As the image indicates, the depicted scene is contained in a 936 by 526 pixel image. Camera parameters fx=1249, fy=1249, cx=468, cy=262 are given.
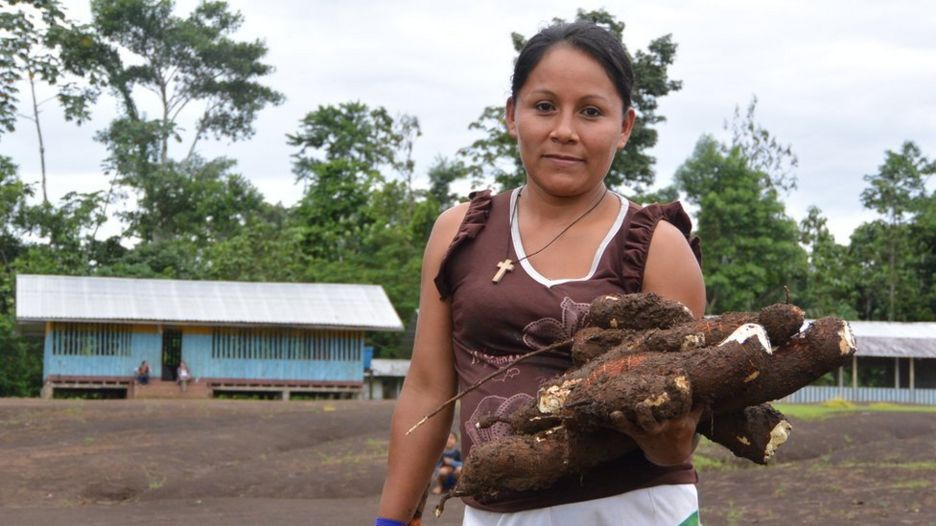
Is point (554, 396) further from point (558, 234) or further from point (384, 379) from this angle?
point (384, 379)

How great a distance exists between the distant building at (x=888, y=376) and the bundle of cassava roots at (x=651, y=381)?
112 ft

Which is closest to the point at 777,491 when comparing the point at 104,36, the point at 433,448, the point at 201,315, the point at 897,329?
the point at 433,448

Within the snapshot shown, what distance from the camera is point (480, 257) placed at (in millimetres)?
2506

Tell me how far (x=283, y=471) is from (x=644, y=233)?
13.7m

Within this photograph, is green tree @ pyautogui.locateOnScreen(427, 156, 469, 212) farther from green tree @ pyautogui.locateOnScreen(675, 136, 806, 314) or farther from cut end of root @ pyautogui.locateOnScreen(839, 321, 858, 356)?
cut end of root @ pyautogui.locateOnScreen(839, 321, 858, 356)

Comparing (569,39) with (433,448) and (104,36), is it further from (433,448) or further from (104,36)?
(104,36)

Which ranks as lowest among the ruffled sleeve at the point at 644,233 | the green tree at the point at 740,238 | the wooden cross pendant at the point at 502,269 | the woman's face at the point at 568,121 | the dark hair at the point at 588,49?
the wooden cross pendant at the point at 502,269

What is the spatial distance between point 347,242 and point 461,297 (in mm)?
39044

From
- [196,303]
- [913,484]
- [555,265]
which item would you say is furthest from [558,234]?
[196,303]

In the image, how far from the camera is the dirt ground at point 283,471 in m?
12.1

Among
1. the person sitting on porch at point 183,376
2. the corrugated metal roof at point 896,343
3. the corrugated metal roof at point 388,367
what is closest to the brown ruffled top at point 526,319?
the person sitting on porch at point 183,376

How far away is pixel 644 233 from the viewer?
94.6 inches

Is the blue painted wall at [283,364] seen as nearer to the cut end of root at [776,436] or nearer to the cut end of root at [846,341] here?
the cut end of root at [776,436]

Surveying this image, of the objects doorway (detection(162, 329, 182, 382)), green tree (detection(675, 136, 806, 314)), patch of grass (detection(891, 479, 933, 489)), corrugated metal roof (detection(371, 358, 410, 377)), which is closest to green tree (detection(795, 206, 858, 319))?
green tree (detection(675, 136, 806, 314))
